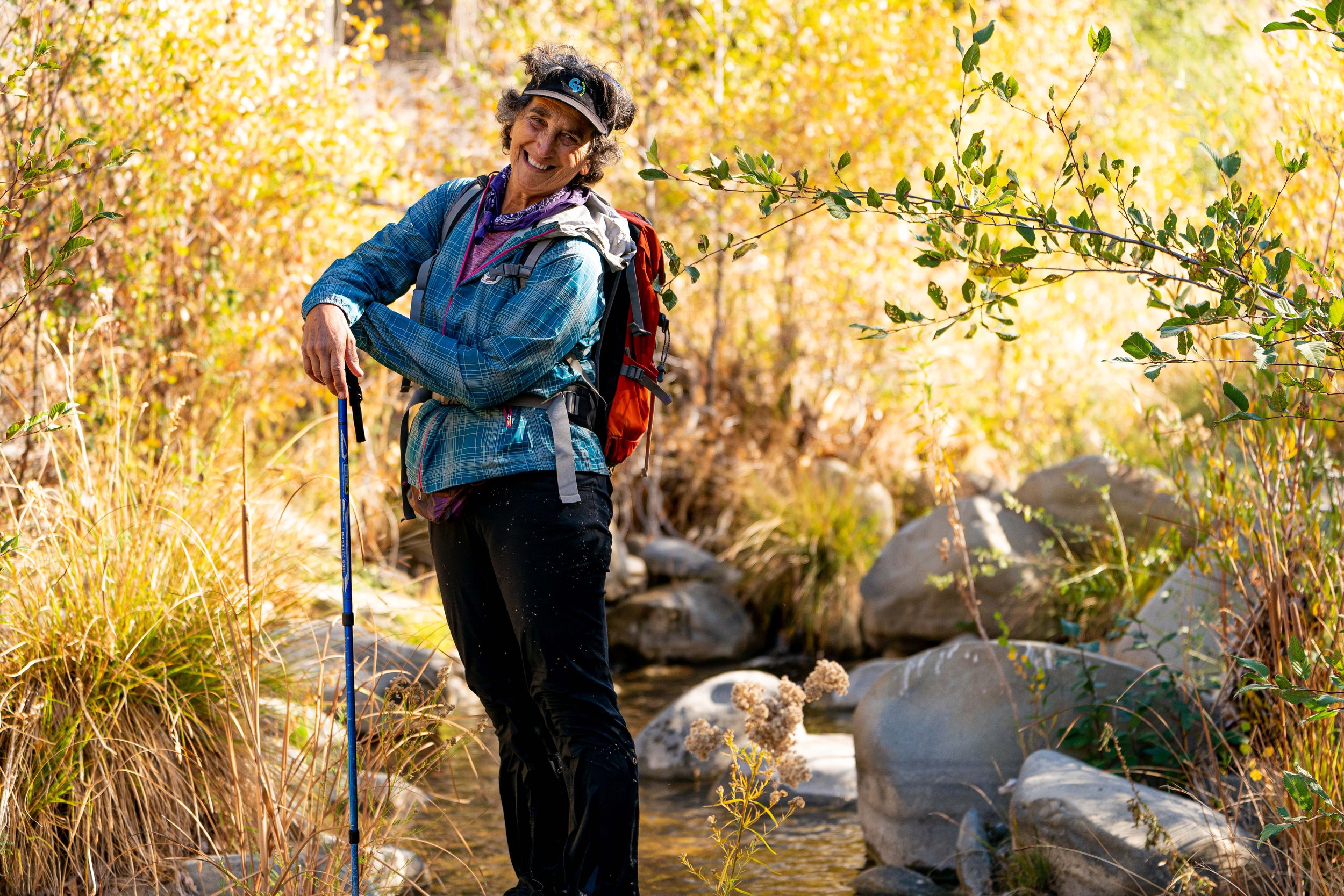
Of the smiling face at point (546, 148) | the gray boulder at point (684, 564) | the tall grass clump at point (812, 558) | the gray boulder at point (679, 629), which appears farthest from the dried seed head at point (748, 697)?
the gray boulder at point (684, 564)

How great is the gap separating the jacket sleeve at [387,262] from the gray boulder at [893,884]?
215 cm

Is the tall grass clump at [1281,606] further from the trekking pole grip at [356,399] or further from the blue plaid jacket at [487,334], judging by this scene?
→ the trekking pole grip at [356,399]

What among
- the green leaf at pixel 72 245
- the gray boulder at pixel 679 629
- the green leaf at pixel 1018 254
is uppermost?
the green leaf at pixel 72 245

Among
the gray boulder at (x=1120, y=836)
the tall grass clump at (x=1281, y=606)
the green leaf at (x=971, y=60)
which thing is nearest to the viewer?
the green leaf at (x=971, y=60)

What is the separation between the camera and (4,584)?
3.24 metres

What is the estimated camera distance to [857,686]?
19.6ft

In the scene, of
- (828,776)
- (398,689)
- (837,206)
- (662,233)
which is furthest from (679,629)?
(837,206)

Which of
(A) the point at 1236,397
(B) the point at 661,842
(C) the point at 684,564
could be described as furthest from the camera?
(C) the point at 684,564

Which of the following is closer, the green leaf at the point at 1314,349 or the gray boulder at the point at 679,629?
the green leaf at the point at 1314,349

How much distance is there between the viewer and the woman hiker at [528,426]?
2.50m

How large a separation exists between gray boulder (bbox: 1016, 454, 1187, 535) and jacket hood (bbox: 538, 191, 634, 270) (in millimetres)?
3590

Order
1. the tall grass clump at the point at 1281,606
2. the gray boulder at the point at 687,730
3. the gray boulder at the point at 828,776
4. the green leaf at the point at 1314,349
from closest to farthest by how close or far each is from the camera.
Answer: the green leaf at the point at 1314,349
the tall grass clump at the point at 1281,606
the gray boulder at the point at 828,776
the gray boulder at the point at 687,730

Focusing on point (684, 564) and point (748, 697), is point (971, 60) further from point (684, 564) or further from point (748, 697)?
point (684, 564)

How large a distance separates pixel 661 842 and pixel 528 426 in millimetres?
2019
